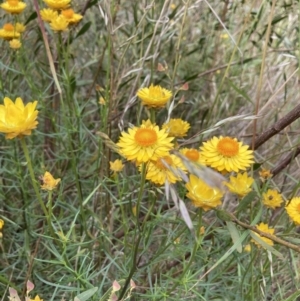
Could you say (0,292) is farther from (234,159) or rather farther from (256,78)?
(256,78)

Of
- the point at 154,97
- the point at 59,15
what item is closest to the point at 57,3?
the point at 59,15

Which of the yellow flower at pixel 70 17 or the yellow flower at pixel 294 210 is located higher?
the yellow flower at pixel 70 17

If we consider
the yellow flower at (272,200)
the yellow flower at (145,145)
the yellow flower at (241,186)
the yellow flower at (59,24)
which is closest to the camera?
the yellow flower at (145,145)

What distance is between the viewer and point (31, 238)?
1.11m

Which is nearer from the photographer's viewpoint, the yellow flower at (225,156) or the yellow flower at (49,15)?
the yellow flower at (225,156)

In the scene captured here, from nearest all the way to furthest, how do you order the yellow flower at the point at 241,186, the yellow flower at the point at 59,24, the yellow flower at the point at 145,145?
the yellow flower at the point at 145,145 → the yellow flower at the point at 241,186 → the yellow flower at the point at 59,24

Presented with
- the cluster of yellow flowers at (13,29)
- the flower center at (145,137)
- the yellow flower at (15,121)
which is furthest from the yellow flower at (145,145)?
the cluster of yellow flowers at (13,29)

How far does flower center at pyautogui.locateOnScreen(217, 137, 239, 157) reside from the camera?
2.39 ft

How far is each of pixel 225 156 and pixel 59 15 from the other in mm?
536

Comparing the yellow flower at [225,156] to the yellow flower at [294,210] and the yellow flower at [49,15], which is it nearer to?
the yellow flower at [294,210]

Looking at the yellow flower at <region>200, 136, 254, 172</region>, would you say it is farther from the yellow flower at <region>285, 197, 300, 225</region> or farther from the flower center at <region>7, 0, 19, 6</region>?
the flower center at <region>7, 0, 19, 6</region>

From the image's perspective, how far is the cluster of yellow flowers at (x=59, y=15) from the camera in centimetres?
101

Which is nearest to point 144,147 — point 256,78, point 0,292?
point 0,292

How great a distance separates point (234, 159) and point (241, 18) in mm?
1062
